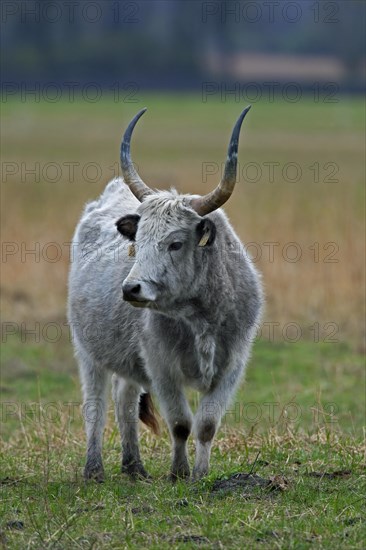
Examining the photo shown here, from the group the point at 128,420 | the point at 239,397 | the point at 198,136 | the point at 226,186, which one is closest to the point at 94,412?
the point at 128,420

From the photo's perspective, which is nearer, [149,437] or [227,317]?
[227,317]

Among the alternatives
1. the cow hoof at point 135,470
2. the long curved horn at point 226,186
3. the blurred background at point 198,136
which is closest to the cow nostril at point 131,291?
the long curved horn at point 226,186

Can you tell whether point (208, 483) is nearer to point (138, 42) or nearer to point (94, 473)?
point (94, 473)

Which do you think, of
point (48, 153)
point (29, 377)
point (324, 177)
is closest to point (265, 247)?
point (29, 377)

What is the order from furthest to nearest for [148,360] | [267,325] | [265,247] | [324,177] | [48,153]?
[48,153] < [324,177] < [265,247] < [267,325] < [148,360]

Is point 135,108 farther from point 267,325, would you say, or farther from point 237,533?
point 237,533

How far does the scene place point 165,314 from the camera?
902 centimetres

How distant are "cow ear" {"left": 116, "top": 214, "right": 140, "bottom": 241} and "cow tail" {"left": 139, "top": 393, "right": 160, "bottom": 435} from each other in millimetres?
2048

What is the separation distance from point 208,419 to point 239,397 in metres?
4.18

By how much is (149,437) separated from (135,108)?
69.2 metres

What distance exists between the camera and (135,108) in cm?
7925

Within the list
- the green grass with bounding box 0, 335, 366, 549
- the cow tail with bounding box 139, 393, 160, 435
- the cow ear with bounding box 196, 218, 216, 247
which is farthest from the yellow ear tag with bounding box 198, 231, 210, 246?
the cow tail with bounding box 139, 393, 160, 435

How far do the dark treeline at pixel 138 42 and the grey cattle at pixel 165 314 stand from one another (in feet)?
253

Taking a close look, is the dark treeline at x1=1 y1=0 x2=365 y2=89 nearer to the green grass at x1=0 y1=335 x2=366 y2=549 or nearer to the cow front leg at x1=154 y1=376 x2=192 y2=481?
the green grass at x1=0 y1=335 x2=366 y2=549
